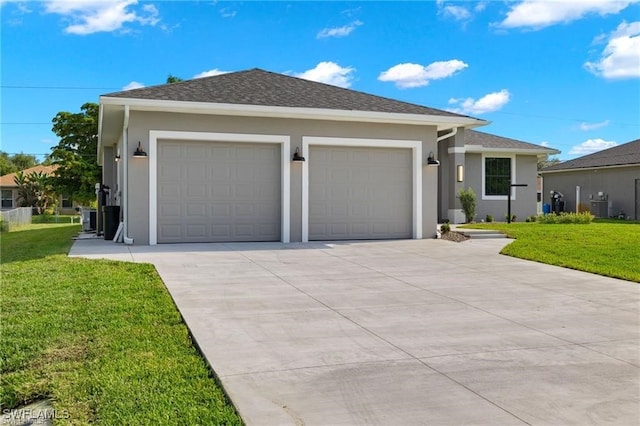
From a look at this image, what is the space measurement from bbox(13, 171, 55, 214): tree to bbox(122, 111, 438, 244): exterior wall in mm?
33867


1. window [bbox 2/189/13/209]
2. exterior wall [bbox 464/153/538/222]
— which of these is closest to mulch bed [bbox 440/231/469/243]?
exterior wall [bbox 464/153/538/222]

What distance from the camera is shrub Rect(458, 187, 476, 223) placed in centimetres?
1903

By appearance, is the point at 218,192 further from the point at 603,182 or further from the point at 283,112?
the point at 603,182

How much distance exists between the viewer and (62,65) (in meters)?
25.0

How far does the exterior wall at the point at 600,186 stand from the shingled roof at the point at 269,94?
14.1 meters

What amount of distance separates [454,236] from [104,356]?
1142 cm

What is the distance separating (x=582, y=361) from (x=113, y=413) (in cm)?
351

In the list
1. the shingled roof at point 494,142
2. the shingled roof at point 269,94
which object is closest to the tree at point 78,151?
the shingled roof at point 269,94

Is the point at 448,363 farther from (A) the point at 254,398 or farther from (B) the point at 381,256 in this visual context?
(B) the point at 381,256

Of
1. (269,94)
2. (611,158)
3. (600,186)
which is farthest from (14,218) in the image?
(611,158)

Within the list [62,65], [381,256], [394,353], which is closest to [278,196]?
[381,256]

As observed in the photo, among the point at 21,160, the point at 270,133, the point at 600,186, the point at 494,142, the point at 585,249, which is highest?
the point at 21,160

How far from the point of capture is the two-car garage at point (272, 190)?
1245cm

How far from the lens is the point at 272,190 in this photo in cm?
1319
